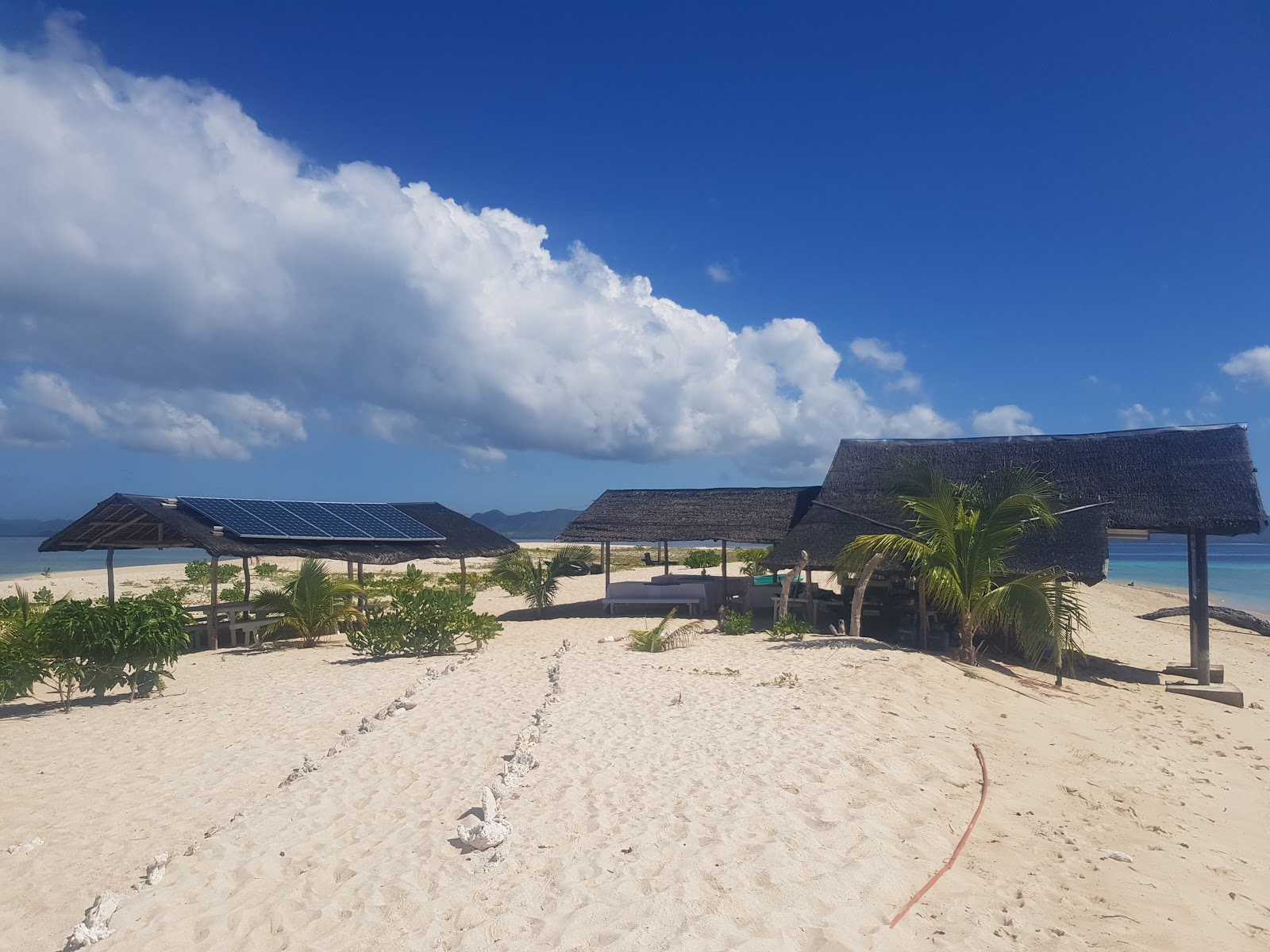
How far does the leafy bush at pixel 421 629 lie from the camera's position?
11648mm

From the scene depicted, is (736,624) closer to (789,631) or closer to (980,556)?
(789,631)

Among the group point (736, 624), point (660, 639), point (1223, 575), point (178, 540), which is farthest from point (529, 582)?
point (1223, 575)

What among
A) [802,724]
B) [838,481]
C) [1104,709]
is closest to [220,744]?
[802,724]

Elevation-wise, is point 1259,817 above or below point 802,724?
below

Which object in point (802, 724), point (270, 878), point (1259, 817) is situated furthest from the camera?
point (802, 724)

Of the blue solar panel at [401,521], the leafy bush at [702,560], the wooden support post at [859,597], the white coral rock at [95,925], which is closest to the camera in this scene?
the white coral rock at [95,925]

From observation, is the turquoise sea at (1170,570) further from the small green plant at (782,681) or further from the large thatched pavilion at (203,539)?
the small green plant at (782,681)

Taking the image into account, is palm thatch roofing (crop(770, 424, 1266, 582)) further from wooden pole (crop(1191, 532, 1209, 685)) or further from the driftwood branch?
the driftwood branch

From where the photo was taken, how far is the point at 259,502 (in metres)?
16.5

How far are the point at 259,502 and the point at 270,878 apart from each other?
13718mm

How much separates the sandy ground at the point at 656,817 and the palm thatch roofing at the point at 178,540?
15.6 feet

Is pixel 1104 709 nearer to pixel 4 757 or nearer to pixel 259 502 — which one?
pixel 4 757

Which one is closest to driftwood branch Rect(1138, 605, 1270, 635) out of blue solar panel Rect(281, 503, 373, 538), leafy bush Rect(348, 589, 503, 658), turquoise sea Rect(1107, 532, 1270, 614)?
turquoise sea Rect(1107, 532, 1270, 614)

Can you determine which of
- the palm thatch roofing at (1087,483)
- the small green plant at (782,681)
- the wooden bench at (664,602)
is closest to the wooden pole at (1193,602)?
the palm thatch roofing at (1087,483)
